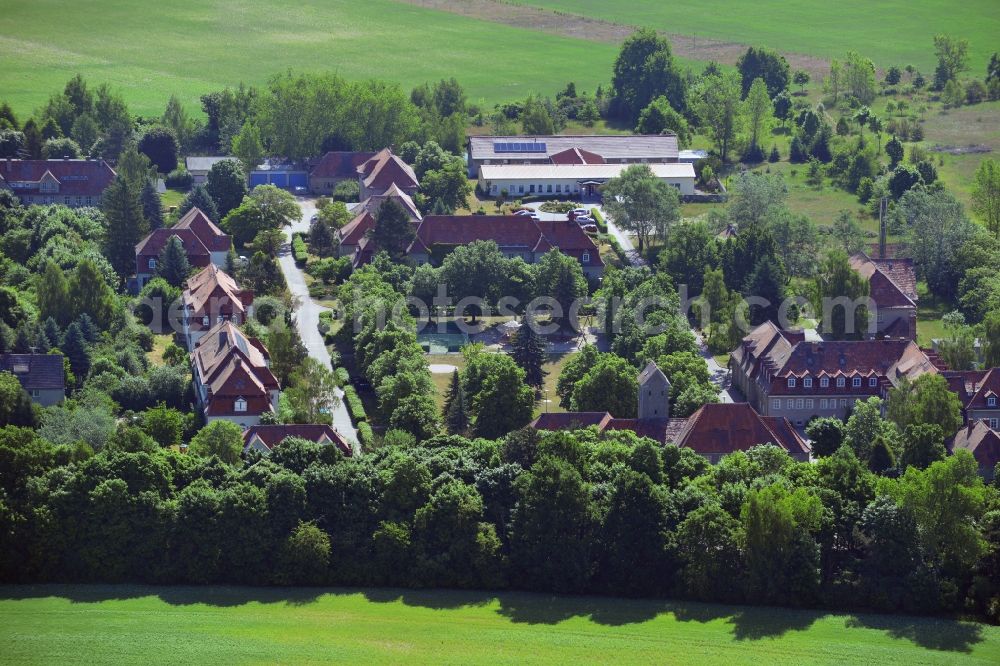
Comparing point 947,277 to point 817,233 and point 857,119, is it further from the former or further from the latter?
point 857,119

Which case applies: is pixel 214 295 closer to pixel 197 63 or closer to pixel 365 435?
pixel 365 435

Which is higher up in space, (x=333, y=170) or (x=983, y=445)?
(x=333, y=170)

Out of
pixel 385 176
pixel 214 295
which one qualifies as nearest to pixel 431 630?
pixel 214 295

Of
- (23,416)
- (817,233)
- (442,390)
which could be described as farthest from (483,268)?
(23,416)

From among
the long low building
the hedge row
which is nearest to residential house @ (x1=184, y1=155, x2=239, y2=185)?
the long low building

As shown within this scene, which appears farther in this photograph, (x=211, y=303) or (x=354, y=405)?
(x=211, y=303)

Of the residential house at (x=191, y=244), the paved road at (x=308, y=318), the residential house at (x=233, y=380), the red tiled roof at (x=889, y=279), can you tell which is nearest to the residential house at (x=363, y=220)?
the paved road at (x=308, y=318)
